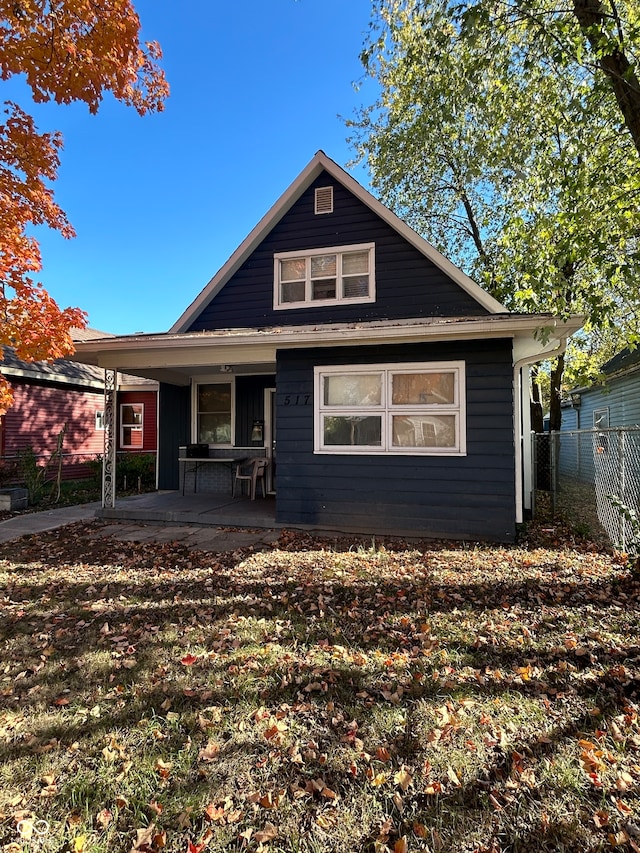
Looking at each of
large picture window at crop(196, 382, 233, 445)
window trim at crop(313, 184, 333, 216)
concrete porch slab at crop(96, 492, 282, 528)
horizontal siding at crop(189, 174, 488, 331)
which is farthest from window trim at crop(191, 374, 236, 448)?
window trim at crop(313, 184, 333, 216)

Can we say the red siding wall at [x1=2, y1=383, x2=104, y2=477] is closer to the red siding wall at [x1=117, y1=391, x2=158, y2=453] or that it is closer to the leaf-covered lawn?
the red siding wall at [x1=117, y1=391, x2=158, y2=453]

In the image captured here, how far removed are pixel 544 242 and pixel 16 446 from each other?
575 inches

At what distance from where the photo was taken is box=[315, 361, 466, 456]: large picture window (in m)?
6.76

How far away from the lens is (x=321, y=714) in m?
2.65

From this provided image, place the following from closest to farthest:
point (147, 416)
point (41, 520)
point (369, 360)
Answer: point (369, 360)
point (41, 520)
point (147, 416)

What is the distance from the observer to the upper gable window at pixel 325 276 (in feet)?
30.2

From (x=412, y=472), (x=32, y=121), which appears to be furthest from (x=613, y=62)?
(x=32, y=121)

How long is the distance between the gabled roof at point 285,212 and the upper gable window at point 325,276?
26.9 inches

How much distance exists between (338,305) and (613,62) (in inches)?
211

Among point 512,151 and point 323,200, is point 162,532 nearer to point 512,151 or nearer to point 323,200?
point 323,200

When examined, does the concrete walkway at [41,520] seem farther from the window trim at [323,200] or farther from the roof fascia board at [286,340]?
the window trim at [323,200]

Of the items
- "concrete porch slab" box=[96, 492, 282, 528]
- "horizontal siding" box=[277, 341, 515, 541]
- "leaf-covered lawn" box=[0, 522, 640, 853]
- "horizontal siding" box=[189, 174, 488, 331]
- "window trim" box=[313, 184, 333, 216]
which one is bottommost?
"leaf-covered lawn" box=[0, 522, 640, 853]

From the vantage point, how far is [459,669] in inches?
123

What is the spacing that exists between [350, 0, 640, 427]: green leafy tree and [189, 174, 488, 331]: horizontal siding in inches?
62.7
